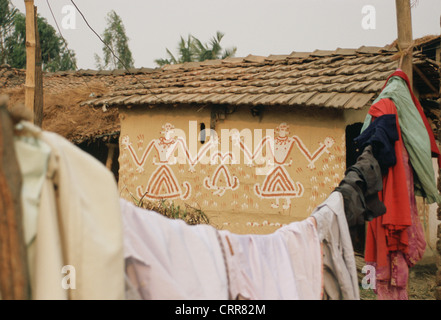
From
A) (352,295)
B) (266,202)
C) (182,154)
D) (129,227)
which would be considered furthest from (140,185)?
(129,227)

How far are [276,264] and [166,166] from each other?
5.83 meters

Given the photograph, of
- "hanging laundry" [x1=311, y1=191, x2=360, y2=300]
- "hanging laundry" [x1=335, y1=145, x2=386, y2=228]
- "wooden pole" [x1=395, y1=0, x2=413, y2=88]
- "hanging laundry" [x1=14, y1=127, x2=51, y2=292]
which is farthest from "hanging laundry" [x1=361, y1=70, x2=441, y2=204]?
"hanging laundry" [x1=14, y1=127, x2=51, y2=292]

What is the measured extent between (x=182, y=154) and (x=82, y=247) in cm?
633

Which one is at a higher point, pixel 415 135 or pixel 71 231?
pixel 415 135

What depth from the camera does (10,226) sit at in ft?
3.63

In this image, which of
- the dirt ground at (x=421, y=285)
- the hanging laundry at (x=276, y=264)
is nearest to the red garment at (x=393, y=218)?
the hanging laundry at (x=276, y=264)

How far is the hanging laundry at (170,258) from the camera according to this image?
144 cm

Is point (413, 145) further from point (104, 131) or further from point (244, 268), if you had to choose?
point (104, 131)

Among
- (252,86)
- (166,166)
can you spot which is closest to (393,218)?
(252,86)

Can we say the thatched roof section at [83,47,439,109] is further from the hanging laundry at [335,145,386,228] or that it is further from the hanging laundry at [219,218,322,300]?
the hanging laundry at [219,218,322,300]

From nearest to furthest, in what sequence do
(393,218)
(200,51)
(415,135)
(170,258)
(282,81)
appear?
(170,258), (393,218), (415,135), (282,81), (200,51)

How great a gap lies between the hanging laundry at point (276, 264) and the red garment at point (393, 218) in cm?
105

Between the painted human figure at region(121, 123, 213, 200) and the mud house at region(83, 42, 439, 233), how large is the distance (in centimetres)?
2

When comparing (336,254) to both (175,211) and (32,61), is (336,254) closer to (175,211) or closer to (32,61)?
(32,61)
